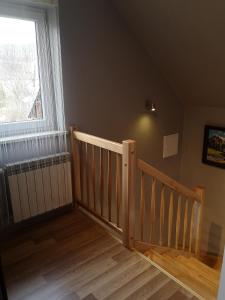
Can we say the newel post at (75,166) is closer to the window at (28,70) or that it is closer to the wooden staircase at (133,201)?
the wooden staircase at (133,201)

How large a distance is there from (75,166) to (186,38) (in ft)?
6.07

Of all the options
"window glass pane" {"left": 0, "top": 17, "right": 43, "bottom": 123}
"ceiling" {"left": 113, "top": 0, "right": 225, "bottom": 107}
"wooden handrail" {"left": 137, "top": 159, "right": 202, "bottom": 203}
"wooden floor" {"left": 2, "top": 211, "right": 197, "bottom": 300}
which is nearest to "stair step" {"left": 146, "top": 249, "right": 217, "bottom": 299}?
"wooden floor" {"left": 2, "top": 211, "right": 197, "bottom": 300}

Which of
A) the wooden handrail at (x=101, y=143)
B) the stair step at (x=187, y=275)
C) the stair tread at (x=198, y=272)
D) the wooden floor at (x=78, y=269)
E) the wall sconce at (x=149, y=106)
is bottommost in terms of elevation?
the stair tread at (x=198, y=272)

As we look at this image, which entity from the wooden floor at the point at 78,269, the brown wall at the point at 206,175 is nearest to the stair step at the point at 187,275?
the wooden floor at the point at 78,269

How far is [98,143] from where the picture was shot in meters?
2.20

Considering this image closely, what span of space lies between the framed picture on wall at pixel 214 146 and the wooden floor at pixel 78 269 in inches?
92.4

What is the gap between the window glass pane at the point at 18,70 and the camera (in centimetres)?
215

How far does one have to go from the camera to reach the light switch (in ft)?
12.9

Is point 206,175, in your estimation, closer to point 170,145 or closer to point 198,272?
point 170,145

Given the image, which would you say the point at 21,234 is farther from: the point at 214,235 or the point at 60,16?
the point at 214,235

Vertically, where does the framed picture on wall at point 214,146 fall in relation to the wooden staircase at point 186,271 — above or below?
above

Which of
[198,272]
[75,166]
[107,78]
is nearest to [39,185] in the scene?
[75,166]

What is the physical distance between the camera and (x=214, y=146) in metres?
3.83

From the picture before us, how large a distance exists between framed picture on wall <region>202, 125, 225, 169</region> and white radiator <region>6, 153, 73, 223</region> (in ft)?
7.82
